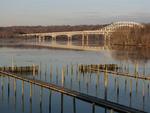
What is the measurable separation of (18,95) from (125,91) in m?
6.42

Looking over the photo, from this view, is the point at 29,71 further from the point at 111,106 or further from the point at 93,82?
the point at 111,106

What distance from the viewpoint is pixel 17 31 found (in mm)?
162500

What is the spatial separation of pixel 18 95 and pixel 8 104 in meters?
2.12

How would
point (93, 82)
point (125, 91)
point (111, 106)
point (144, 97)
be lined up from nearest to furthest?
point (111, 106) → point (144, 97) → point (125, 91) → point (93, 82)

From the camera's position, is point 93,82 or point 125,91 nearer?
point 125,91

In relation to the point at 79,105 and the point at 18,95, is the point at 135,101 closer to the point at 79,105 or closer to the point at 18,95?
the point at 79,105

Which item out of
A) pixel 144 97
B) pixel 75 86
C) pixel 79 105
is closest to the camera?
pixel 79 105

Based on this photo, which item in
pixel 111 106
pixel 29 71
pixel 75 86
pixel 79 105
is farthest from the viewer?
pixel 29 71

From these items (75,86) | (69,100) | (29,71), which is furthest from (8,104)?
(29,71)

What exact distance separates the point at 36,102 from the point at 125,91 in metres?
6.00

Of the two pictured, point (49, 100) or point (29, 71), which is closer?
point (49, 100)

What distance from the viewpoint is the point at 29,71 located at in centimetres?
3142

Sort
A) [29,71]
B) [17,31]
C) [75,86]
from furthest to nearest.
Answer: [17,31]
[29,71]
[75,86]

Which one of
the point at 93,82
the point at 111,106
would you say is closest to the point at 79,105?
the point at 111,106
